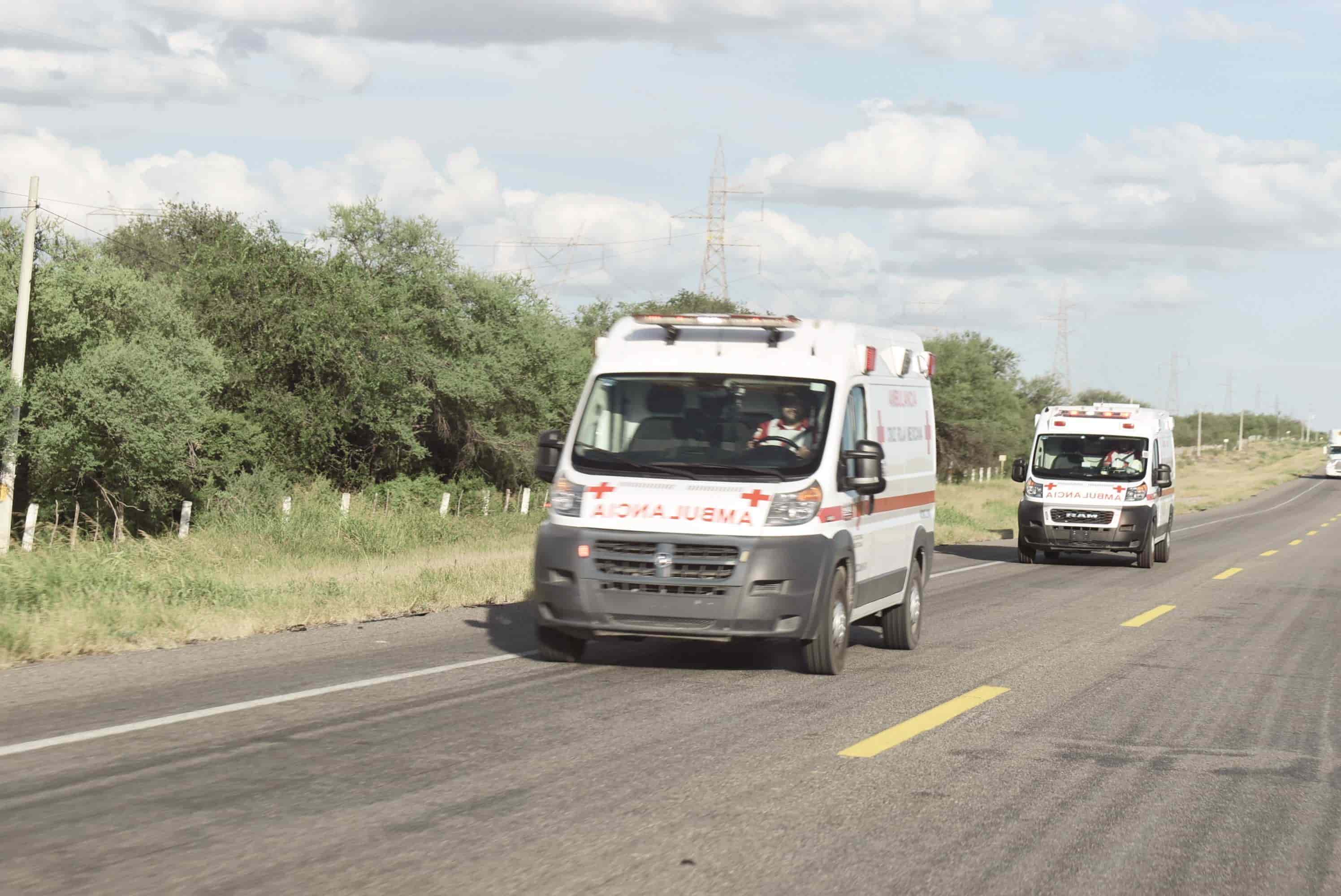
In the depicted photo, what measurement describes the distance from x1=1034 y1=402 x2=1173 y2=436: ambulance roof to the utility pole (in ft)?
63.0

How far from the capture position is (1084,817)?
6.16m

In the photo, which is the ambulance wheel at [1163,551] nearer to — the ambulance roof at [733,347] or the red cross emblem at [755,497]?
the ambulance roof at [733,347]

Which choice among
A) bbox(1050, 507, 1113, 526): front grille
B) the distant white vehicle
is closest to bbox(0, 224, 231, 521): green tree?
bbox(1050, 507, 1113, 526): front grille

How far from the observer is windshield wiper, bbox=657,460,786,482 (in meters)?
9.68

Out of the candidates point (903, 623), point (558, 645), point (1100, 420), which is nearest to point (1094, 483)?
point (1100, 420)

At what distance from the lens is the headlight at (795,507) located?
9.47 meters

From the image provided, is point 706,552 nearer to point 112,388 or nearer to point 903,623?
point 903,623

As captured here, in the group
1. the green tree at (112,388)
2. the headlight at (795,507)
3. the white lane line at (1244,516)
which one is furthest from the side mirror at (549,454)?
the white lane line at (1244,516)

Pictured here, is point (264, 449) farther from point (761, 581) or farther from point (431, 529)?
point (761, 581)

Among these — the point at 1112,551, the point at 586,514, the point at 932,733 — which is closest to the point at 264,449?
the point at 1112,551

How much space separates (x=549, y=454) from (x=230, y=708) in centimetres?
308

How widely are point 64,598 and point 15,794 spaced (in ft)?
21.6

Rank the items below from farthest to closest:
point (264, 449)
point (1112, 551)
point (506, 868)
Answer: point (264, 449) < point (1112, 551) < point (506, 868)

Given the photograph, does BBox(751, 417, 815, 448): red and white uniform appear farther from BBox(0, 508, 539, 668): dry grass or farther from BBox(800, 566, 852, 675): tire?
BBox(0, 508, 539, 668): dry grass
